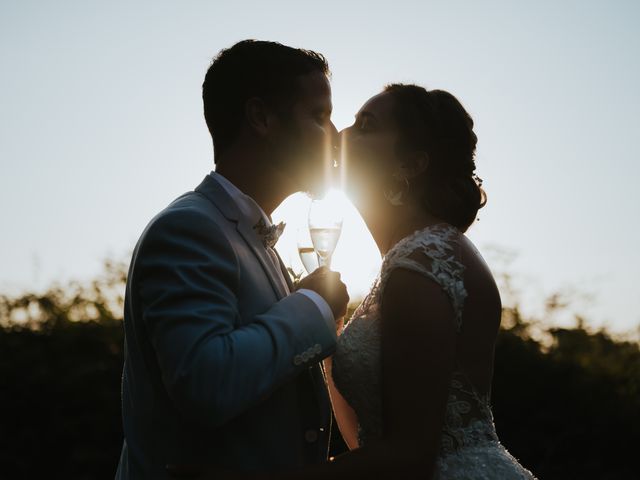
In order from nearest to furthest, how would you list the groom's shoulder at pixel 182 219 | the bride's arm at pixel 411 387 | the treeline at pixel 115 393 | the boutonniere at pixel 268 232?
the groom's shoulder at pixel 182 219 → the bride's arm at pixel 411 387 → the boutonniere at pixel 268 232 → the treeline at pixel 115 393

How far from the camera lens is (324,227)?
138 inches

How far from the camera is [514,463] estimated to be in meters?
3.62

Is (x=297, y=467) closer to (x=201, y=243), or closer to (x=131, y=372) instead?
(x=131, y=372)

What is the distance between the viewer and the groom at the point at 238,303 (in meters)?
2.42

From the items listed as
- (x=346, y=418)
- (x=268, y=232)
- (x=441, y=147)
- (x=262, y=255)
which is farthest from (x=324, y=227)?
(x=346, y=418)

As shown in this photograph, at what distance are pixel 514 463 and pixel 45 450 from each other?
4414 millimetres

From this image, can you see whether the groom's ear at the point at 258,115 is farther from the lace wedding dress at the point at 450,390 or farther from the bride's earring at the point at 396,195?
the bride's earring at the point at 396,195

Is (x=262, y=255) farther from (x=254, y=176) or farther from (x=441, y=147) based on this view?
(x=441, y=147)

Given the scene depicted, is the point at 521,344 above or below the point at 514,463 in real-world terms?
above

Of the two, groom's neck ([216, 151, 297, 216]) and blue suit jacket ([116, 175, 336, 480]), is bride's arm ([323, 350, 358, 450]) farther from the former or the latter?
groom's neck ([216, 151, 297, 216])

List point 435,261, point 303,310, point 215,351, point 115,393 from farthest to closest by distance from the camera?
1. point 115,393
2. point 435,261
3. point 303,310
4. point 215,351

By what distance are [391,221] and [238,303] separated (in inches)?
63.2

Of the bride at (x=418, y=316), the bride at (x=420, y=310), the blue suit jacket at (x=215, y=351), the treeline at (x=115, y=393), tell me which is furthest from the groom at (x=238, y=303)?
the treeline at (x=115, y=393)

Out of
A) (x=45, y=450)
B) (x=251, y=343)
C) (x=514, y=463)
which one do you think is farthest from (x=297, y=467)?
(x=45, y=450)
